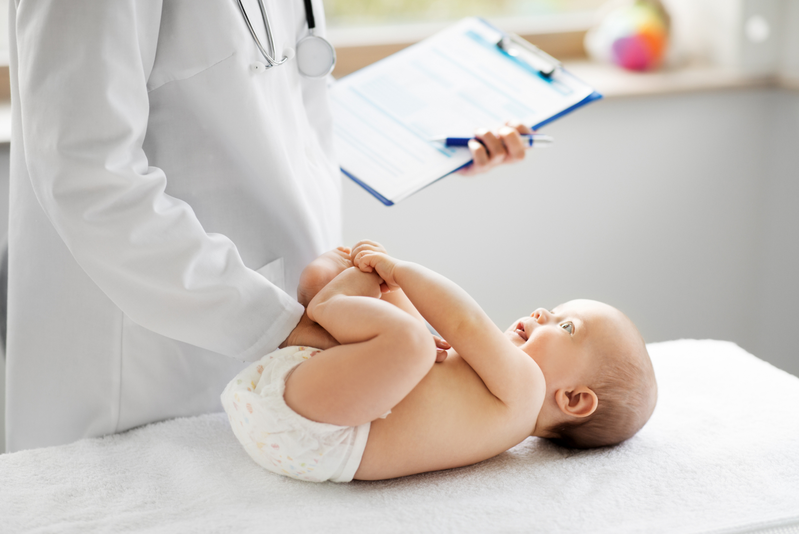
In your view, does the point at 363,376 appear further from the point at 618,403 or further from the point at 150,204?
→ the point at 618,403

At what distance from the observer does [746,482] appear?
3.25 ft

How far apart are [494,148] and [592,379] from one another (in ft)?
1.55

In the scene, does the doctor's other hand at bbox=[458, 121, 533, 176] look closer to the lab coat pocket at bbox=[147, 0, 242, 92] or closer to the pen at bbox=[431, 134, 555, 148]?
the pen at bbox=[431, 134, 555, 148]

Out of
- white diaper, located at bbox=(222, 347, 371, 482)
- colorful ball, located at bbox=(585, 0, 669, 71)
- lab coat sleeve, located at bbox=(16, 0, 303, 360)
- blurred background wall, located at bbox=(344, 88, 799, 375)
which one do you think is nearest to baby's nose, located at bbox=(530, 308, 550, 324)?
white diaper, located at bbox=(222, 347, 371, 482)

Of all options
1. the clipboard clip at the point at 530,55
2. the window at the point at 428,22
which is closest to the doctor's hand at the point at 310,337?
the clipboard clip at the point at 530,55

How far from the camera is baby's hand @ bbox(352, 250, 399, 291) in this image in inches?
42.0

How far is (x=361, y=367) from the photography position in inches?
36.6

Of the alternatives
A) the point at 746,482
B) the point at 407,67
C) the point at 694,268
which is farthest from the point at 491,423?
the point at 694,268

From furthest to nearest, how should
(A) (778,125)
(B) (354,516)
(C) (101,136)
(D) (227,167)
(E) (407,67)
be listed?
1. (A) (778,125)
2. (E) (407,67)
3. (D) (227,167)
4. (B) (354,516)
5. (C) (101,136)

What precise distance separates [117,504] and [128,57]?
580 millimetres

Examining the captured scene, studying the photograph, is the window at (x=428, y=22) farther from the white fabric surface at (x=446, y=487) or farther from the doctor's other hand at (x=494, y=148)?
the white fabric surface at (x=446, y=487)

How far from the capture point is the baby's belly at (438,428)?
3.30 feet

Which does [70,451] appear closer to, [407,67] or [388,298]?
[388,298]

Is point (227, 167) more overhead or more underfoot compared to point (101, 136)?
more underfoot
